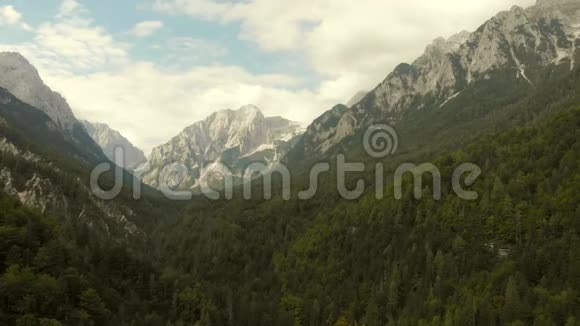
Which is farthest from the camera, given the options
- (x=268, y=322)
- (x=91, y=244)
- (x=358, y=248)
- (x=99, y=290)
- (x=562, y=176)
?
(x=358, y=248)

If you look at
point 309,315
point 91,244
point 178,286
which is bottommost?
point 309,315

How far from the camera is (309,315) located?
163125 mm

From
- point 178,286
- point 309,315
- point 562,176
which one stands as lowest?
point 309,315

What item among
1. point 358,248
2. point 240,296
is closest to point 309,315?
point 240,296

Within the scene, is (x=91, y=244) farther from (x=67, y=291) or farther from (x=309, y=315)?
(x=309, y=315)

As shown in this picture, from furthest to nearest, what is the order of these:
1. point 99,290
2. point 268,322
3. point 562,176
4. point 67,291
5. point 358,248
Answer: point 358,248 < point 562,176 < point 268,322 < point 99,290 < point 67,291

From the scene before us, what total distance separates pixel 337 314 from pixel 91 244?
7481cm

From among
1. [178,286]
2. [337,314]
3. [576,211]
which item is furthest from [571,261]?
[178,286]

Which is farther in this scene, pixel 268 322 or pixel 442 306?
pixel 268 322

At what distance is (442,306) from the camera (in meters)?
135

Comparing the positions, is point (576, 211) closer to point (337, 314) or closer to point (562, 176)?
point (562, 176)

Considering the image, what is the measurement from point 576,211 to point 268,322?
304 feet

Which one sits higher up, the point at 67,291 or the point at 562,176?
the point at 562,176

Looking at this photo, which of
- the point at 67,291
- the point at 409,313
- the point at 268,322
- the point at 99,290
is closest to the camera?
the point at 67,291
